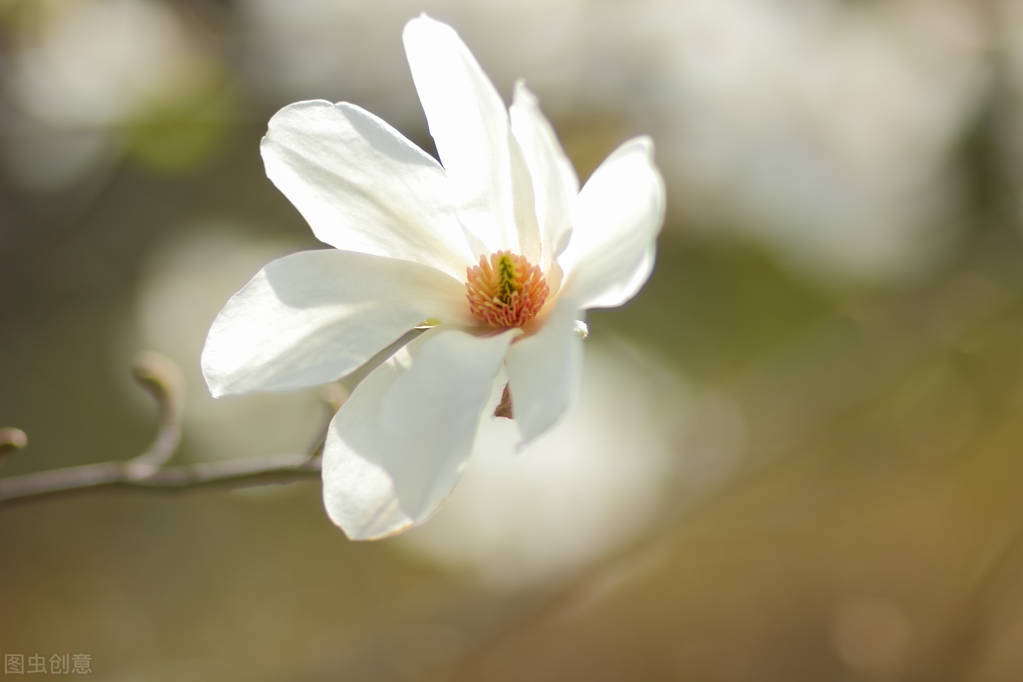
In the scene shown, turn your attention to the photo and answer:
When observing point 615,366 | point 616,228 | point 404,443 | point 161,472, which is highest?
point 616,228

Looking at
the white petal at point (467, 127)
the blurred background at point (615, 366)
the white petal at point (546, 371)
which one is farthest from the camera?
the blurred background at point (615, 366)

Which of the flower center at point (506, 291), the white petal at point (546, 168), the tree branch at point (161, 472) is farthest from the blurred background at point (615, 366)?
the white petal at point (546, 168)

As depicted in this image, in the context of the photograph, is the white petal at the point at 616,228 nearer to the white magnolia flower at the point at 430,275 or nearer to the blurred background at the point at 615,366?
the white magnolia flower at the point at 430,275

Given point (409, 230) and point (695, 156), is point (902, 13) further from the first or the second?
point (409, 230)

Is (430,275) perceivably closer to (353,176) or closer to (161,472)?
(353,176)

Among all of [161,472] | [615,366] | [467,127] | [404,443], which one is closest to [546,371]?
[404,443]

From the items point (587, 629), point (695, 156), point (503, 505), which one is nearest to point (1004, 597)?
point (587, 629)
